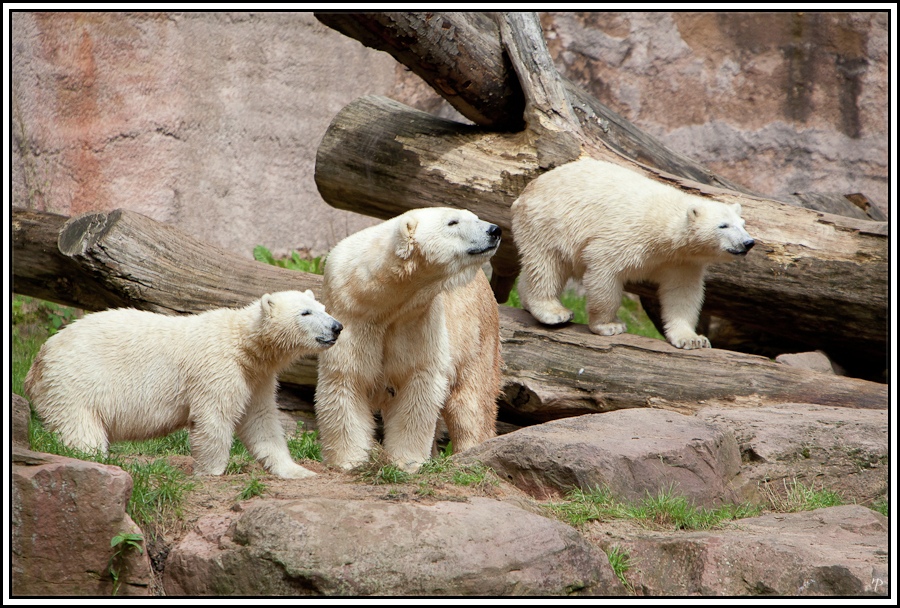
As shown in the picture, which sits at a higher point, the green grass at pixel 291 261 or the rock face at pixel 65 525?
the rock face at pixel 65 525

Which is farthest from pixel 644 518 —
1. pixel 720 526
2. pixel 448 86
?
pixel 448 86

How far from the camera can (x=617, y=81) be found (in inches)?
412

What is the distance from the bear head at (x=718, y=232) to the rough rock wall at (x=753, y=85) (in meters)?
5.27

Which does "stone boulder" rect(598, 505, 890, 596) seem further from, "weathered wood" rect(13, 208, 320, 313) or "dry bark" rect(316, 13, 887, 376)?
"weathered wood" rect(13, 208, 320, 313)

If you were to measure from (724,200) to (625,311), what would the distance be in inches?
176

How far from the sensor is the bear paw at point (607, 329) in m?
5.83

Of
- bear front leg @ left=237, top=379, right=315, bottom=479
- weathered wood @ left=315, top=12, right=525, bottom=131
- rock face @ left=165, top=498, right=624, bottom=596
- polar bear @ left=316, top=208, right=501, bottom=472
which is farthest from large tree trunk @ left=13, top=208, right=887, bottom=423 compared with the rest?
rock face @ left=165, top=498, right=624, bottom=596

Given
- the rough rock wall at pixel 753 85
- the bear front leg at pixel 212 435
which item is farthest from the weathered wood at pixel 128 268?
the rough rock wall at pixel 753 85

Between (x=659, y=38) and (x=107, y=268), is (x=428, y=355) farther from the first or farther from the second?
(x=659, y=38)

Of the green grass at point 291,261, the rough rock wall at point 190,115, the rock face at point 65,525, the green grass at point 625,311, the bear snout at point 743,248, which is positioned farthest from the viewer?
the green grass at point 625,311

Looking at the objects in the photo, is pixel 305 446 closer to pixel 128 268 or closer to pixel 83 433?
pixel 83 433

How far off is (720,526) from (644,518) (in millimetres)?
356

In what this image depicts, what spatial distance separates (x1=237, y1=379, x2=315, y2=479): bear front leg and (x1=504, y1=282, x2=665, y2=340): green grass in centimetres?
494

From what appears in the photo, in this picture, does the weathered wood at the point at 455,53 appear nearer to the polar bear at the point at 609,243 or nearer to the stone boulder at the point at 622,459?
the polar bear at the point at 609,243
